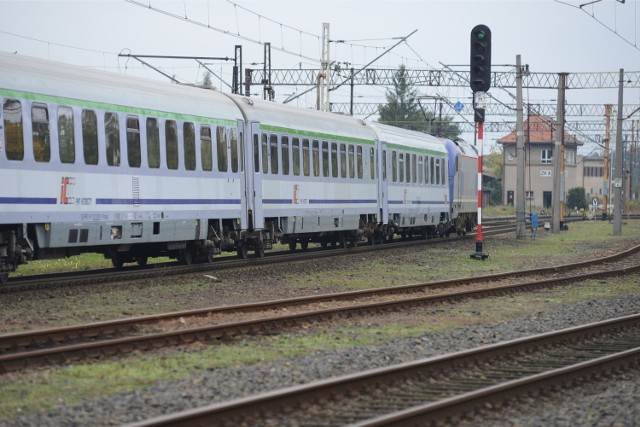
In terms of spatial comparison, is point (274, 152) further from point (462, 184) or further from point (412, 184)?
point (462, 184)

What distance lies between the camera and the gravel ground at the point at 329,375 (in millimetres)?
8320

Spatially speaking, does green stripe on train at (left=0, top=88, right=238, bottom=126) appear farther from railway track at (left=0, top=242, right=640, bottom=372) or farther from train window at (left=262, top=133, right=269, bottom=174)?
railway track at (left=0, top=242, right=640, bottom=372)

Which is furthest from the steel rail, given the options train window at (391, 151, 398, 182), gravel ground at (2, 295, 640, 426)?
train window at (391, 151, 398, 182)

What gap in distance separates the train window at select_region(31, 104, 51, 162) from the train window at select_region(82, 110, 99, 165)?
101cm

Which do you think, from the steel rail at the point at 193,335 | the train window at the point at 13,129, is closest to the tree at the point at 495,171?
the steel rail at the point at 193,335

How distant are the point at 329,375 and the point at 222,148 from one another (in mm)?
12761

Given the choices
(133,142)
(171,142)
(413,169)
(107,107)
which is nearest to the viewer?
(107,107)

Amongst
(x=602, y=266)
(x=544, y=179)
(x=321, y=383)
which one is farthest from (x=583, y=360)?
(x=544, y=179)

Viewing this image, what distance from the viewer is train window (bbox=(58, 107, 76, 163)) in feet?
55.8

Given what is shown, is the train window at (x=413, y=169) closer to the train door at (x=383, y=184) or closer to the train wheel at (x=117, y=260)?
the train door at (x=383, y=184)

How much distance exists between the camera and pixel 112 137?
18.4 m

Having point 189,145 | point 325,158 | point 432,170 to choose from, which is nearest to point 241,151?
point 189,145

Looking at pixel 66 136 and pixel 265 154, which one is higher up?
pixel 66 136

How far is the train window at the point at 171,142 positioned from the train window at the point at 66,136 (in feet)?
10.1
